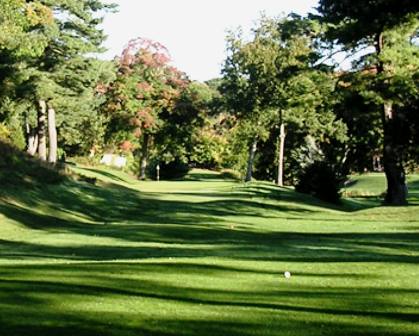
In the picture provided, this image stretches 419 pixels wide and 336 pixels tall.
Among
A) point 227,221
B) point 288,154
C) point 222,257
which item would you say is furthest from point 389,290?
point 288,154

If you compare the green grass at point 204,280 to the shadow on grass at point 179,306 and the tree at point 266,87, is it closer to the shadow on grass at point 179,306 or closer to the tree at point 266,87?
the shadow on grass at point 179,306

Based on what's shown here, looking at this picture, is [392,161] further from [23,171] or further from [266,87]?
[266,87]

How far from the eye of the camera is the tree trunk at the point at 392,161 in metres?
39.3

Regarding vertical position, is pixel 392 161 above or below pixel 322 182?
above

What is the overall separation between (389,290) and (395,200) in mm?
32789

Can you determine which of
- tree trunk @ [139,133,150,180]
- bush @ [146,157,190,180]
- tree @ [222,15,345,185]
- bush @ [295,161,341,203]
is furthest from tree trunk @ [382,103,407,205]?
bush @ [146,157,190,180]

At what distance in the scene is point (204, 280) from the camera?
1098cm

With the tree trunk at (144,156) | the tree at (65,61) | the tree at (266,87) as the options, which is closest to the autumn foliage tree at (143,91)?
the tree trunk at (144,156)

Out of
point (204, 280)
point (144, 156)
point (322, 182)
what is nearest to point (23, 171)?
point (322, 182)

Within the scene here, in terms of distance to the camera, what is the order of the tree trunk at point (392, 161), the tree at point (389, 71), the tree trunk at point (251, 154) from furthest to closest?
the tree trunk at point (251, 154), the tree trunk at point (392, 161), the tree at point (389, 71)

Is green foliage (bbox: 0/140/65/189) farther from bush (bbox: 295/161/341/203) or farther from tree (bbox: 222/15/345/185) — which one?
tree (bbox: 222/15/345/185)

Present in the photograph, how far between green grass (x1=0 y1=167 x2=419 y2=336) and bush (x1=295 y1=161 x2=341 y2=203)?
66.5 ft

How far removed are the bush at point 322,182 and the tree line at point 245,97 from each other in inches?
5.1

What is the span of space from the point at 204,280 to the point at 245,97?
181 ft
